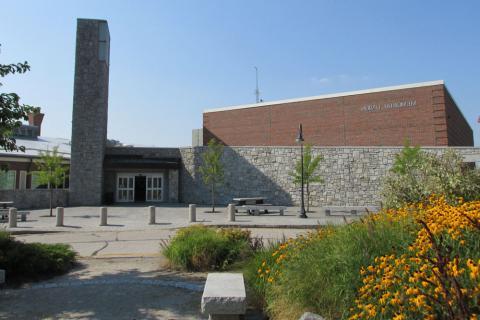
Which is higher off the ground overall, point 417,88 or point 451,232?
point 417,88

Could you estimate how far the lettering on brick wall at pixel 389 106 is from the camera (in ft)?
111

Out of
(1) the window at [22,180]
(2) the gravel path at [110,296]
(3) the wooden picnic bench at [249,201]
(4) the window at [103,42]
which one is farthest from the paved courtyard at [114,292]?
(1) the window at [22,180]

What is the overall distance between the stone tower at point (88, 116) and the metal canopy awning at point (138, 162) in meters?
1.09

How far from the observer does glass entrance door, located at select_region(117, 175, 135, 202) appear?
33.3 m

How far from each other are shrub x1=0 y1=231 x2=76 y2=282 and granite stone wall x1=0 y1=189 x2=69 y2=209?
2087cm

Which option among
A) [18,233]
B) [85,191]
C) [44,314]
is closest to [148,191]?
[85,191]

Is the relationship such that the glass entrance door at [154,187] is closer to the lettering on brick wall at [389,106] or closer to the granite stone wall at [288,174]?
the granite stone wall at [288,174]

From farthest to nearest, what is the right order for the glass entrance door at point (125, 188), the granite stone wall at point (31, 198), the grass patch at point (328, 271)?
the glass entrance door at point (125, 188) → the granite stone wall at point (31, 198) → the grass patch at point (328, 271)

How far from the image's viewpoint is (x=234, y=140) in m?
45.0

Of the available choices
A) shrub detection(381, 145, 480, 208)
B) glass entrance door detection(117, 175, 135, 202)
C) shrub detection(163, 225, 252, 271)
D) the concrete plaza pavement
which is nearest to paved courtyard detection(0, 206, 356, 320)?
the concrete plaza pavement

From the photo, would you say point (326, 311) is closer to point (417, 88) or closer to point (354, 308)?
point (354, 308)

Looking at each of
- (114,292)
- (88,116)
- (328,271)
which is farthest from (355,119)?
(328,271)

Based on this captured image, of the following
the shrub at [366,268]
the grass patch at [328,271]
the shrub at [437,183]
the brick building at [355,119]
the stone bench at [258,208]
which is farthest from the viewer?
the brick building at [355,119]

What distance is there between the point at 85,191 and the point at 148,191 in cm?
541
